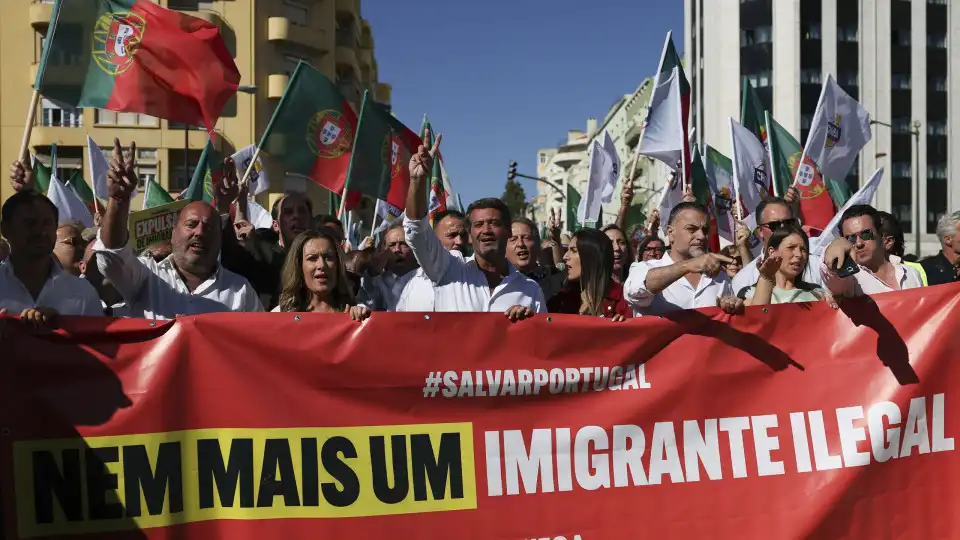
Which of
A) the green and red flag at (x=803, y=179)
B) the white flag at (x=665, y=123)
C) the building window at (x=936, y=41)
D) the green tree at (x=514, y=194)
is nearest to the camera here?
the white flag at (x=665, y=123)

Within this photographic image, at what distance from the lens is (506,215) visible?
5434mm

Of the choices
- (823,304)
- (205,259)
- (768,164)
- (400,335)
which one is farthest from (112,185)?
(768,164)

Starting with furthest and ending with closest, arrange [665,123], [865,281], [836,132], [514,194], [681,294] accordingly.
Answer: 1. [514,194]
2. [836,132]
3. [665,123]
4. [865,281]
5. [681,294]

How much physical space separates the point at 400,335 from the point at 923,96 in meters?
59.3

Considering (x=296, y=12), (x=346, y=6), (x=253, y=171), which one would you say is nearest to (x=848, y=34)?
(x=346, y=6)

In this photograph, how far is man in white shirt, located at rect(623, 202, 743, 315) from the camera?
15.8 feet

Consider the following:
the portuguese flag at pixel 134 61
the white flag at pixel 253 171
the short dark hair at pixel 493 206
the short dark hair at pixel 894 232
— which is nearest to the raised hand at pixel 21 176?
the portuguese flag at pixel 134 61

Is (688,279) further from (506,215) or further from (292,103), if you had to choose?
(292,103)

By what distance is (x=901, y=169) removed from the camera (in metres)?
57.0

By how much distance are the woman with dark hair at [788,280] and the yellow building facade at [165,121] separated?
106 feet

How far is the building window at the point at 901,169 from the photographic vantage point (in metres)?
56.8

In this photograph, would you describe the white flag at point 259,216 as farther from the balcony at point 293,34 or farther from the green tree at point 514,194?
the green tree at point 514,194

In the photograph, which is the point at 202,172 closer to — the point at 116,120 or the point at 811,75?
the point at 116,120

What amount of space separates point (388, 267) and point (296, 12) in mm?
39286
